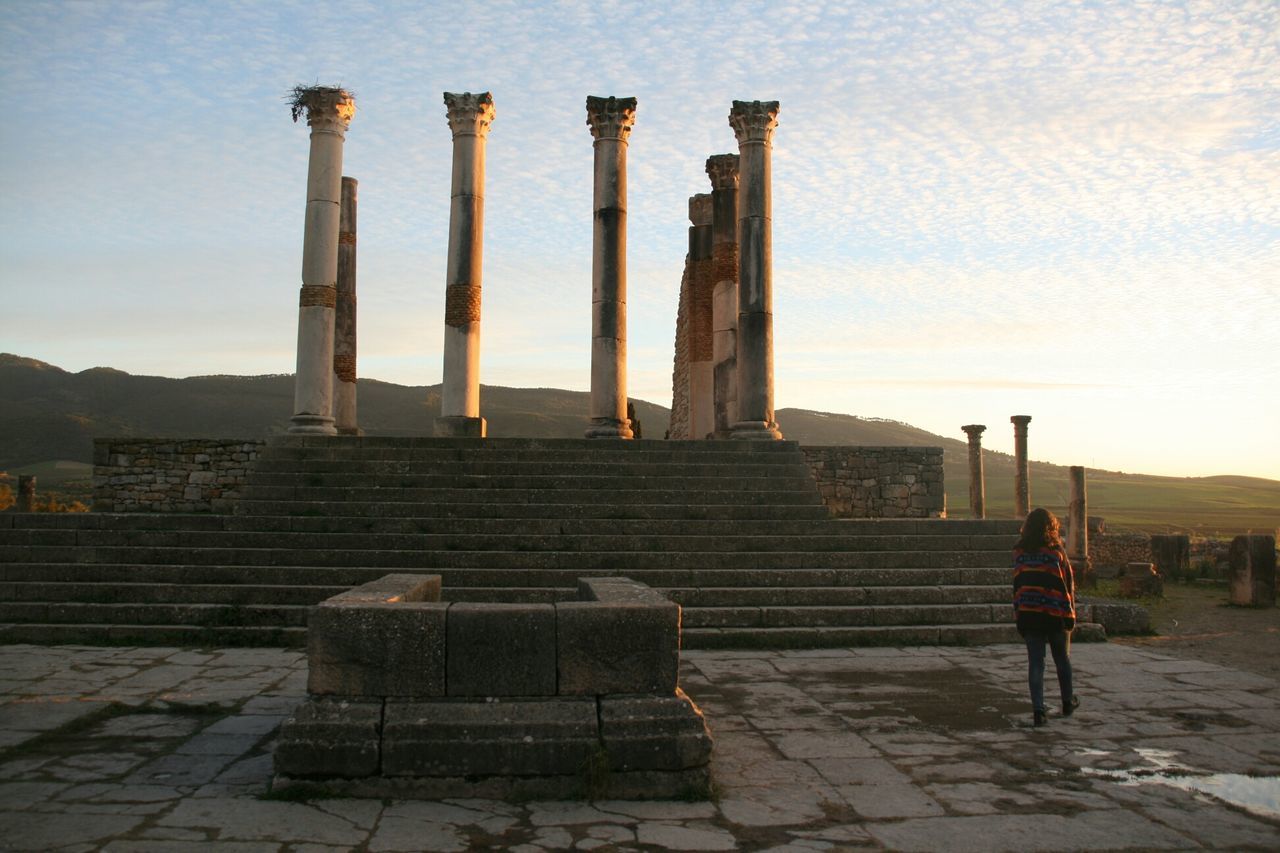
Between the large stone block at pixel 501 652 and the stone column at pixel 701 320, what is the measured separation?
16568 mm

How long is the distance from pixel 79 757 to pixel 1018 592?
630 cm

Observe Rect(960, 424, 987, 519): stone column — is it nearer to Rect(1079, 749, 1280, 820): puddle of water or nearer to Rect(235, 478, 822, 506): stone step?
Rect(235, 478, 822, 506): stone step

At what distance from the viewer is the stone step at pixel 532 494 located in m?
13.7

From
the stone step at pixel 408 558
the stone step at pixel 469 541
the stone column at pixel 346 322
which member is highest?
the stone column at pixel 346 322

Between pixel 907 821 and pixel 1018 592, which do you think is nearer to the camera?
pixel 907 821

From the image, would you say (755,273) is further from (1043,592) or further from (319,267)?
(1043,592)

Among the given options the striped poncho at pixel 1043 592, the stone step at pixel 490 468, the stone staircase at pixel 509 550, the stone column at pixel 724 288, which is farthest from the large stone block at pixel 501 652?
the stone column at pixel 724 288

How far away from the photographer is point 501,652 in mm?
5273

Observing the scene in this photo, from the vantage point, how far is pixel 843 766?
578 centimetres

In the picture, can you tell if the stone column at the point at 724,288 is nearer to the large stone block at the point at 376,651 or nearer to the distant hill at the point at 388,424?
the large stone block at the point at 376,651

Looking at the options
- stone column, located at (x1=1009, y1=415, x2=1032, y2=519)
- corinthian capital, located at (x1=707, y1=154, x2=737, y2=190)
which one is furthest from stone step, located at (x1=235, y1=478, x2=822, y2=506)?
stone column, located at (x1=1009, y1=415, x2=1032, y2=519)

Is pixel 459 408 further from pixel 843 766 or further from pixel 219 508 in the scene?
pixel 843 766

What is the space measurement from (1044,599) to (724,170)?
16.3 metres

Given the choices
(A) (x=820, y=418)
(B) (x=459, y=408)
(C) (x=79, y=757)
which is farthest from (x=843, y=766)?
(A) (x=820, y=418)
